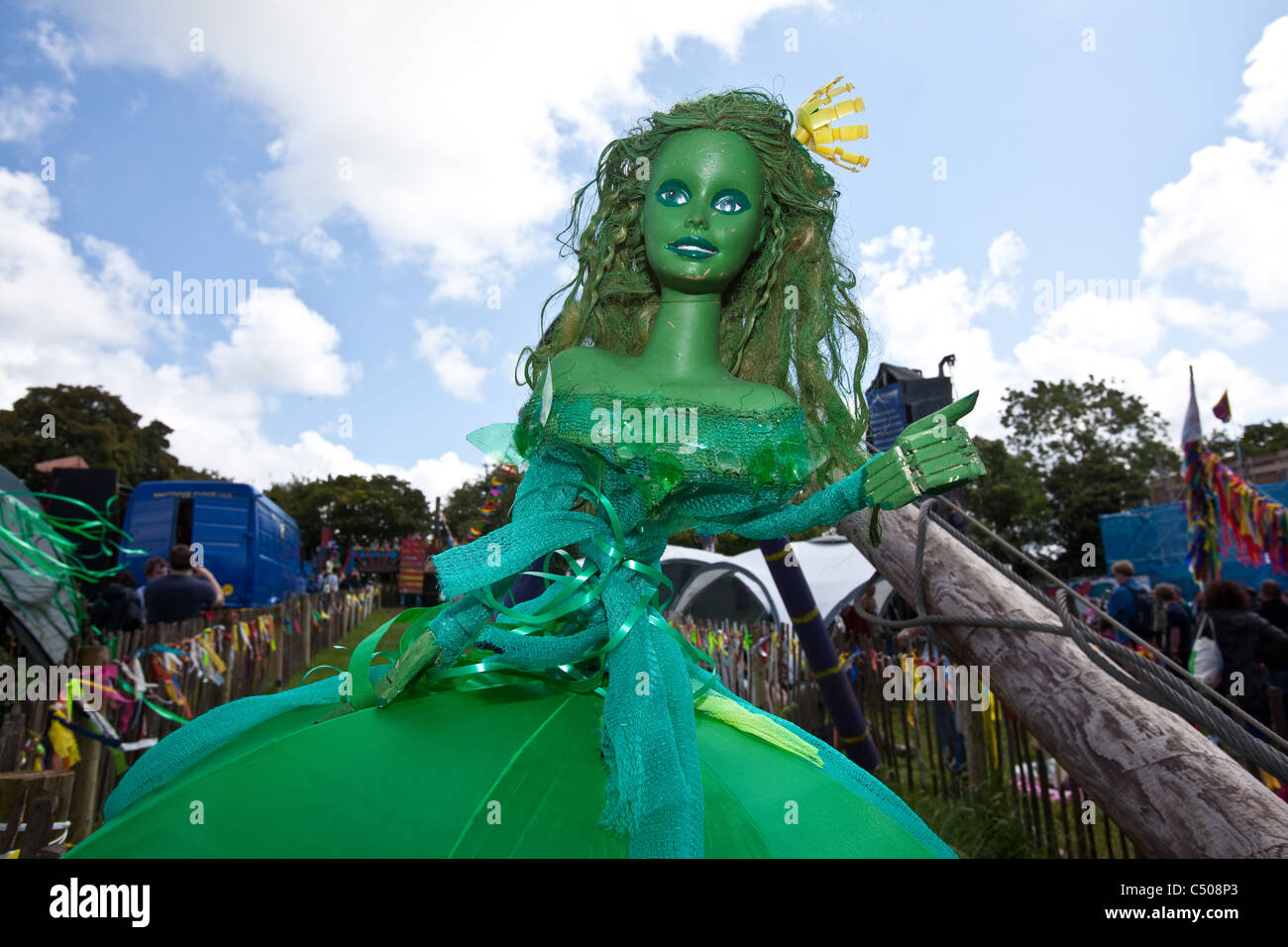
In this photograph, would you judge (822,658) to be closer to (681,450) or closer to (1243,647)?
(681,450)

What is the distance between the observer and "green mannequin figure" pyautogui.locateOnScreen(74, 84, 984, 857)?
1.20 metres

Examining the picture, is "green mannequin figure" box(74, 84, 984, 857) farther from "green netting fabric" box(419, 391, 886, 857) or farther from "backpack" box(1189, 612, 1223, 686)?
"backpack" box(1189, 612, 1223, 686)

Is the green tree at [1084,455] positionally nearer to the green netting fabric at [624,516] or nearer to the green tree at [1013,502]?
the green tree at [1013,502]

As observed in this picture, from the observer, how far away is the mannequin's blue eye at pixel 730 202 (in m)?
1.81

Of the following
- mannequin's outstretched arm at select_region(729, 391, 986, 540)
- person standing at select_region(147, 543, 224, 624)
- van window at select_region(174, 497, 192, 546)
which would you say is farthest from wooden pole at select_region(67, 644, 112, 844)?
van window at select_region(174, 497, 192, 546)

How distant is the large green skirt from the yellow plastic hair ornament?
1.47 m

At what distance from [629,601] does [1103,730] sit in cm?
120

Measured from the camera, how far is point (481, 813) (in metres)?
1.17

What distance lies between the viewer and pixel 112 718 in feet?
14.7

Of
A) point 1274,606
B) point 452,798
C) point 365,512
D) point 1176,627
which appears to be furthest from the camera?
point 365,512

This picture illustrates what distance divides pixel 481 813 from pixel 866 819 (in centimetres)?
66

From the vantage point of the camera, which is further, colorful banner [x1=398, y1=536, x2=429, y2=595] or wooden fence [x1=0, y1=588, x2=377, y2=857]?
colorful banner [x1=398, y1=536, x2=429, y2=595]

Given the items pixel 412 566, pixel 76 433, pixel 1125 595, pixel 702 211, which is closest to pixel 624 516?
pixel 702 211
